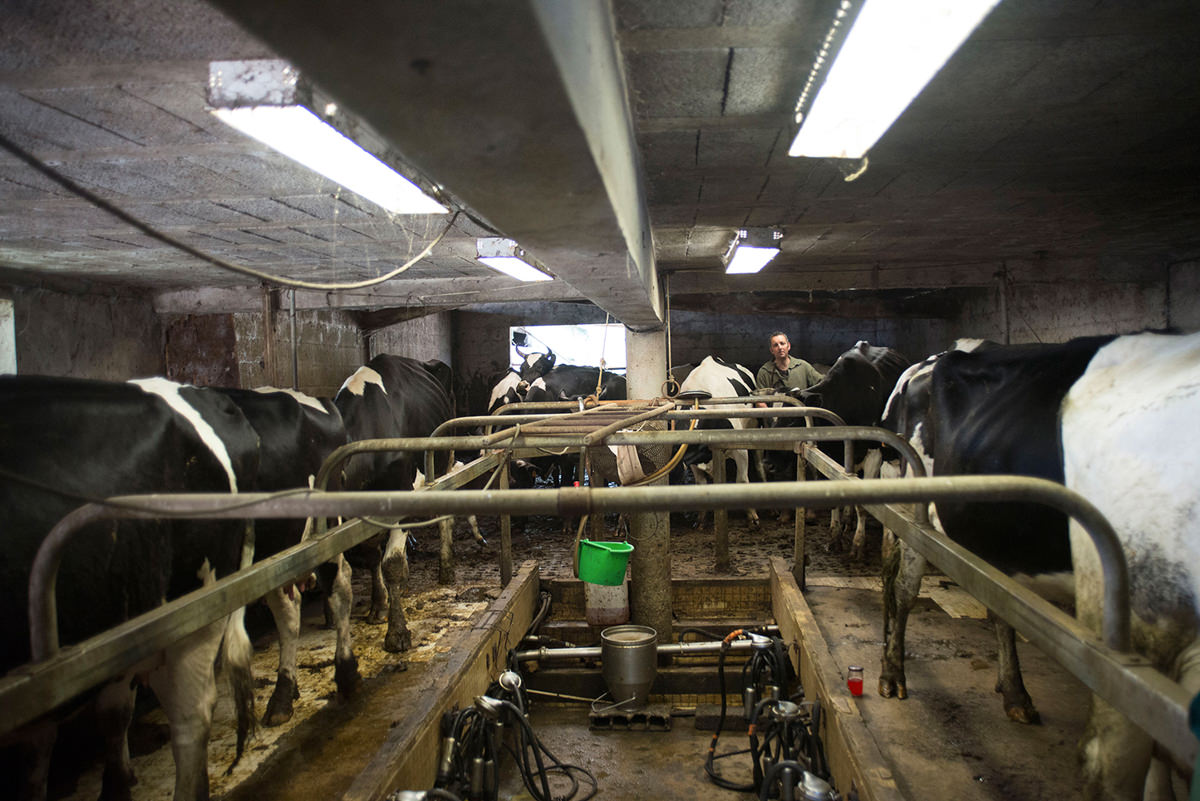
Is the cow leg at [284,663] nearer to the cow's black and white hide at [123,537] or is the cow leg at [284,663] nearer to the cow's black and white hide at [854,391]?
the cow's black and white hide at [123,537]

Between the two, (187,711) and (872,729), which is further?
(872,729)

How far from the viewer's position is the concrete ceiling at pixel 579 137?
117cm

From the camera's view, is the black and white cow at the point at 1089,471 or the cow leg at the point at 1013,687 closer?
the black and white cow at the point at 1089,471

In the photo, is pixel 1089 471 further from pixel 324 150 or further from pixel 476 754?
pixel 324 150

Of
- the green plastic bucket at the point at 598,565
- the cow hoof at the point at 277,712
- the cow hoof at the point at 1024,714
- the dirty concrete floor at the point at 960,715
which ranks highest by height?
the green plastic bucket at the point at 598,565

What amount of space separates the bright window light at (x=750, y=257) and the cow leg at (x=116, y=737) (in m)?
4.52

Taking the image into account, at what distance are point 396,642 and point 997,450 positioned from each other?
371cm

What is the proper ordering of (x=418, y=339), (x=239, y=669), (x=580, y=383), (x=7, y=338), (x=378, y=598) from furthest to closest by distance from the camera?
(x=418, y=339) < (x=580, y=383) < (x=7, y=338) < (x=378, y=598) < (x=239, y=669)

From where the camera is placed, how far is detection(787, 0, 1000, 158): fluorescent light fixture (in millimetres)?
1801

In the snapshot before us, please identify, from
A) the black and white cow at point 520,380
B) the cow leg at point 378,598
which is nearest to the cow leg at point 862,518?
the cow leg at point 378,598

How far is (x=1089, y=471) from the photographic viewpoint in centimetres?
232

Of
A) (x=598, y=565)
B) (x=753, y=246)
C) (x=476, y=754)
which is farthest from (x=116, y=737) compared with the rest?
(x=753, y=246)

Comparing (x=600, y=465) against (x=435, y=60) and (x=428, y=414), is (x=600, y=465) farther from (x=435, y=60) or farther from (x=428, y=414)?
(x=435, y=60)

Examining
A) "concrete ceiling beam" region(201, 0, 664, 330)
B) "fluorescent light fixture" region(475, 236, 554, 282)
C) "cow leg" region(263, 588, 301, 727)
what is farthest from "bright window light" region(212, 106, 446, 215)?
"cow leg" region(263, 588, 301, 727)
